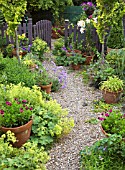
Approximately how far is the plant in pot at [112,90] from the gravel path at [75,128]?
368 millimetres

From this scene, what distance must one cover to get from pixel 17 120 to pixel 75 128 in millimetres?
1144

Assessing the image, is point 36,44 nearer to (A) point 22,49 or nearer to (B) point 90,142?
(A) point 22,49

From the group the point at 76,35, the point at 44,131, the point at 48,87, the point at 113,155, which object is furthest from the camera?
the point at 76,35

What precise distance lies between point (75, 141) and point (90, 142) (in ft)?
0.73

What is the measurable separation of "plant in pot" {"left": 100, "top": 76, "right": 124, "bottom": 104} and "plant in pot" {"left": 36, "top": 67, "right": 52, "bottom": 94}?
3.75 ft

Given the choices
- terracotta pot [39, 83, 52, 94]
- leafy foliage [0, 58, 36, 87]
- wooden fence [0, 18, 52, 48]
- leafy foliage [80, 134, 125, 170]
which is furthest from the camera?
wooden fence [0, 18, 52, 48]

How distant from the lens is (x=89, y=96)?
554 centimetres

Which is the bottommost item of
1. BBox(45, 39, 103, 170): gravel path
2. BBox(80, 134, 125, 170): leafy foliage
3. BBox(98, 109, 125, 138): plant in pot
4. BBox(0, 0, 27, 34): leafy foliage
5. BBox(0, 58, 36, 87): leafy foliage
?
BBox(45, 39, 103, 170): gravel path

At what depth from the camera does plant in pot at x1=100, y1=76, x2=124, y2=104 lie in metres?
5.08

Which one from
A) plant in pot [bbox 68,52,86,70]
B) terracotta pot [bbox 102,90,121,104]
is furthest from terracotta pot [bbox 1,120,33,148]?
plant in pot [bbox 68,52,86,70]

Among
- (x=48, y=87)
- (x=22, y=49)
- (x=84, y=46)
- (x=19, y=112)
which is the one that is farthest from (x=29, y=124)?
(x=84, y=46)

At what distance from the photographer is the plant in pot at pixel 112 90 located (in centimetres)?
508

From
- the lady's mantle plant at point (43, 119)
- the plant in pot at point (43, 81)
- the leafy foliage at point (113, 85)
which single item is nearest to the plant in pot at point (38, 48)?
the plant in pot at point (43, 81)

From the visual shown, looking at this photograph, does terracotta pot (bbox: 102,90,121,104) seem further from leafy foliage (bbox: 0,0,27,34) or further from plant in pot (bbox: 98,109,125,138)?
leafy foliage (bbox: 0,0,27,34)
